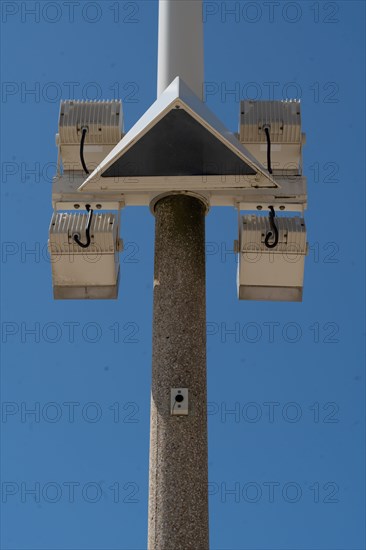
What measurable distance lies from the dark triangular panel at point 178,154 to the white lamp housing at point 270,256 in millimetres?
578

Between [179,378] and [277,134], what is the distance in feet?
6.84

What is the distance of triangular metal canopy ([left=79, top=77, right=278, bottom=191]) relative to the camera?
606 cm

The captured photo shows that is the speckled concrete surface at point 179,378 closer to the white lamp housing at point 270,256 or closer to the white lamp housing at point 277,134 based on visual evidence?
the white lamp housing at point 270,256

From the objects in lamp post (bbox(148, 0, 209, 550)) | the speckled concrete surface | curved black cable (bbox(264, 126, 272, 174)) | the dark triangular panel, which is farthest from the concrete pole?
the speckled concrete surface

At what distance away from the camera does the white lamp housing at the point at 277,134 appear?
7.11 metres

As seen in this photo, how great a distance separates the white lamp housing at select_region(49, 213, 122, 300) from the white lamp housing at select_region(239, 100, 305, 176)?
1.13m

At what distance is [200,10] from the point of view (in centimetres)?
722

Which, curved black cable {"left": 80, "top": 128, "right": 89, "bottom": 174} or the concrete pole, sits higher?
the concrete pole

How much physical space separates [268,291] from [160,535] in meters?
2.15

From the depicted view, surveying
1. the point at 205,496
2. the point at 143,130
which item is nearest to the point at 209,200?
the point at 143,130

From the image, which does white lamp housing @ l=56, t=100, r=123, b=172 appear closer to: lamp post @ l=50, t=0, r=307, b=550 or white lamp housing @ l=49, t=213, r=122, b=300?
lamp post @ l=50, t=0, r=307, b=550

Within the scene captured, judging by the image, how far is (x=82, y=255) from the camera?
6.86 meters

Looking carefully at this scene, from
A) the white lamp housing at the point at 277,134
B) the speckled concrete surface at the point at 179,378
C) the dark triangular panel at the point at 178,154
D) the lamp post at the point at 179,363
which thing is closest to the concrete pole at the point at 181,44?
the lamp post at the point at 179,363

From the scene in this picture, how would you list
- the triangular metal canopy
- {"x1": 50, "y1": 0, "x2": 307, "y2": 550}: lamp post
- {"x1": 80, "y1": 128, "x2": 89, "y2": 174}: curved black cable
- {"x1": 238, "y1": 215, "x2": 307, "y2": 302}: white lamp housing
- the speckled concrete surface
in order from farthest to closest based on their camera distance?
1. {"x1": 80, "y1": 128, "x2": 89, "y2": 174}: curved black cable
2. {"x1": 238, "y1": 215, "x2": 307, "y2": 302}: white lamp housing
3. the triangular metal canopy
4. {"x1": 50, "y1": 0, "x2": 307, "y2": 550}: lamp post
5. the speckled concrete surface
